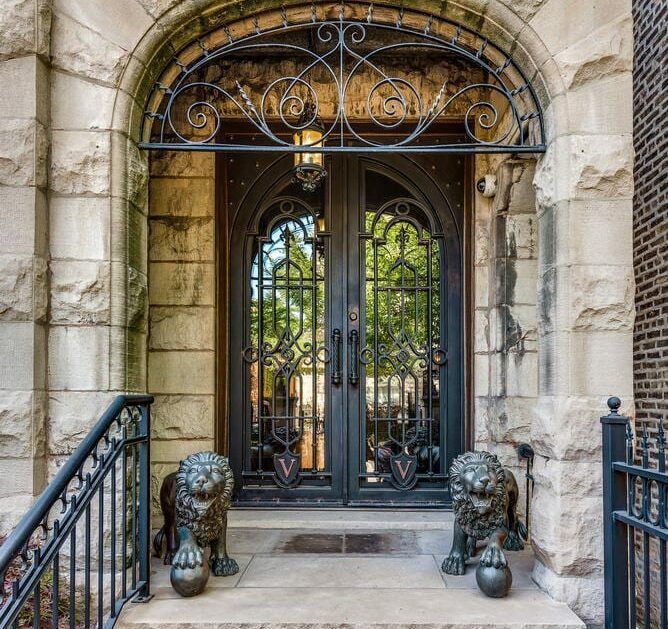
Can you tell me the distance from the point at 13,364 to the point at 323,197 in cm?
→ 259

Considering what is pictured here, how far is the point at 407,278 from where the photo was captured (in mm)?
4719

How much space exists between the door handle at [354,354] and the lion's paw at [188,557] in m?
1.91

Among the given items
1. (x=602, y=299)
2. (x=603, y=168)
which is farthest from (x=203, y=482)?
(x=603, y=168)

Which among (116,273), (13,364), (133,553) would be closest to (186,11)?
(116,273)

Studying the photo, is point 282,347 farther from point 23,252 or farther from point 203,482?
point 23,252

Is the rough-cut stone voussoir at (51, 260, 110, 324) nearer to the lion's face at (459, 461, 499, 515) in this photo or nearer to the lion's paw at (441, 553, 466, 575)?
the lion's face at (459, 461, 499, 515)

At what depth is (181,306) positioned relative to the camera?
4508mm

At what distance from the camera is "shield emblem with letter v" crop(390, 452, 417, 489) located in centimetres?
461

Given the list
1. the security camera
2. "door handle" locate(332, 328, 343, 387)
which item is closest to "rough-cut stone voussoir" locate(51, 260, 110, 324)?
"door handle" locate(332, 328, 343, 387)

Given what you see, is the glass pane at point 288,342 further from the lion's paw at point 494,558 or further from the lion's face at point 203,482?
the lion's paw at point 494,558

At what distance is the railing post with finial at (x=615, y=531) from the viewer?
2.86 m

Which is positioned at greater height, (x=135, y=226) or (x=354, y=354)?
(x=135, y=226)

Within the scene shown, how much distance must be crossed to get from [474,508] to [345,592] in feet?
2.62

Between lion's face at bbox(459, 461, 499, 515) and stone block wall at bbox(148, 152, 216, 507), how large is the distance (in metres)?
2.10
